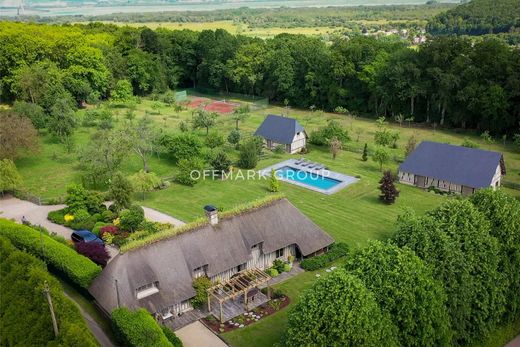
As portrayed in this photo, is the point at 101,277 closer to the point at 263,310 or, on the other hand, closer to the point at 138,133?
the point at 263,310

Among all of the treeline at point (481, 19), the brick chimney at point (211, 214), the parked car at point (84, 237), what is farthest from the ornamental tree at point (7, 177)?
the treeline at point (481, 19)

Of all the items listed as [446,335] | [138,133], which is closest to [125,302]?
[446,335]

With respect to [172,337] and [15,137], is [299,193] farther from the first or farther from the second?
[15,137]

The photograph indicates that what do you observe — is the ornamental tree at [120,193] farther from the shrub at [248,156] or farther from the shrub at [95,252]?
the shrub at [248,156]

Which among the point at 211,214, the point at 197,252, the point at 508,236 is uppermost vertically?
the point at 508,236

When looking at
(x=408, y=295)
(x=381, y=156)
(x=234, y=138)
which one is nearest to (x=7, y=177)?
(x=234, y=138)
